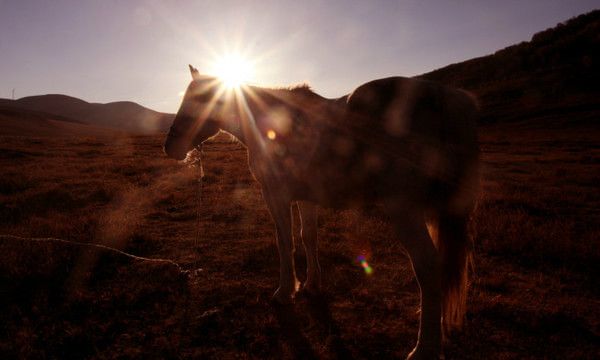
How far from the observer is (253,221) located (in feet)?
26.3

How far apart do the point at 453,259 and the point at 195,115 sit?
3.76 meters

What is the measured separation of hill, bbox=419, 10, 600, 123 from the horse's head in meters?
45.4

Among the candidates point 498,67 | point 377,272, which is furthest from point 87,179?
point 498,67

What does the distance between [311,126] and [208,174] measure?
40.3ft

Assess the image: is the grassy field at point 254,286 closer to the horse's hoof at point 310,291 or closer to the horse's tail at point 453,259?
the horse's hoof at point 310,291

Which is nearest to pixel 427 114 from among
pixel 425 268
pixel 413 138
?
pixel 413 138

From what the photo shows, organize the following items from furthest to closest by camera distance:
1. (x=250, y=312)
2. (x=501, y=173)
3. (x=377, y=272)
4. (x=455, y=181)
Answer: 1. (x=501, y=173)
2. (x=377, y=272)
3. (x=250, y=312)
4. (x=455, y=181)

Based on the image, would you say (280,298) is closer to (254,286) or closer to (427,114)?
(254,286)

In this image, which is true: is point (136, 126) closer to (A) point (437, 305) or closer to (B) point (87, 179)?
(B) point (87, 179)

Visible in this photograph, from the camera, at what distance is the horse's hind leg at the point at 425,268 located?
9.56 feet

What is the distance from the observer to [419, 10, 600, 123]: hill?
42016 millimetres

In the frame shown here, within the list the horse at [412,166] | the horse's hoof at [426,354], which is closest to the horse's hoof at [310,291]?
the horse at [412,166]

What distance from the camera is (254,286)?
15.7 feet

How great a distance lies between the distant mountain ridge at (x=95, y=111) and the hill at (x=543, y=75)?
405ft
